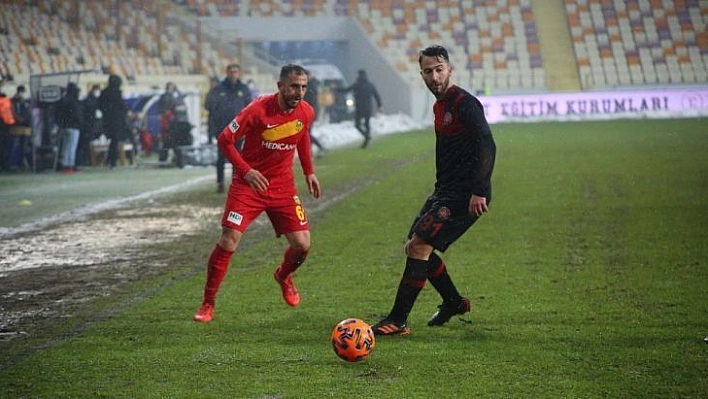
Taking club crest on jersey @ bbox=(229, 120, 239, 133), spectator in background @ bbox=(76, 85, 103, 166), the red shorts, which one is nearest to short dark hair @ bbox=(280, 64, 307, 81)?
club crest on jersey @ bbox=(229, 120, 239, 133)

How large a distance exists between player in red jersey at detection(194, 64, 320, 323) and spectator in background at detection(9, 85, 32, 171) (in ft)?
53.1

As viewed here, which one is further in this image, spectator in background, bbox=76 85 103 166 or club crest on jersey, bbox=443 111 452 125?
spectator in background, bbox=76 85 103 166

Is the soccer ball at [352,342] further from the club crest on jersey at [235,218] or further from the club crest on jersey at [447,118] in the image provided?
the club crest on jersey at [235,218]

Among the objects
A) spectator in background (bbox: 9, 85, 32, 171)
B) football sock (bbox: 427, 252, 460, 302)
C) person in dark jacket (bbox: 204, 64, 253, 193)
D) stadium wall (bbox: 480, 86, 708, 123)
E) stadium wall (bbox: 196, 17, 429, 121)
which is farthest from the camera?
stadium wall (bbox: 196, 17, 429, 121)

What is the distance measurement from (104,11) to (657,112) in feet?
63.8

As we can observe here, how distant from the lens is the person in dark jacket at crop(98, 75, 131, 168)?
76.1 ft

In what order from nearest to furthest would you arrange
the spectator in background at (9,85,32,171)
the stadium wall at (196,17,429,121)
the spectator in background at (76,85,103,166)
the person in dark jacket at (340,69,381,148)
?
the spectator in background at (9,85,32,171) < the spectator in background at (76,85,103,166) < the person in dark jacket at (340,69,381,148) < the stadium wall at (196,17,429,121)

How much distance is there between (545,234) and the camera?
1208 centimetres

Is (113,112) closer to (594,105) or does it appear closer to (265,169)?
(265,169)

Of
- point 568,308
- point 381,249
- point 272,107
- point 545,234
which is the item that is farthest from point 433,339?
point 545,234

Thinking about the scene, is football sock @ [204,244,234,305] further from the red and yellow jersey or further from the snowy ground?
the snowy ground

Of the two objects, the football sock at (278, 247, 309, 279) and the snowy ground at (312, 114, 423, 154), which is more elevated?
the snowy ground at (312, 114, 423, 154)

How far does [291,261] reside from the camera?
8.22m

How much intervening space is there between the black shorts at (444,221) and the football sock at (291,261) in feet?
4.10
